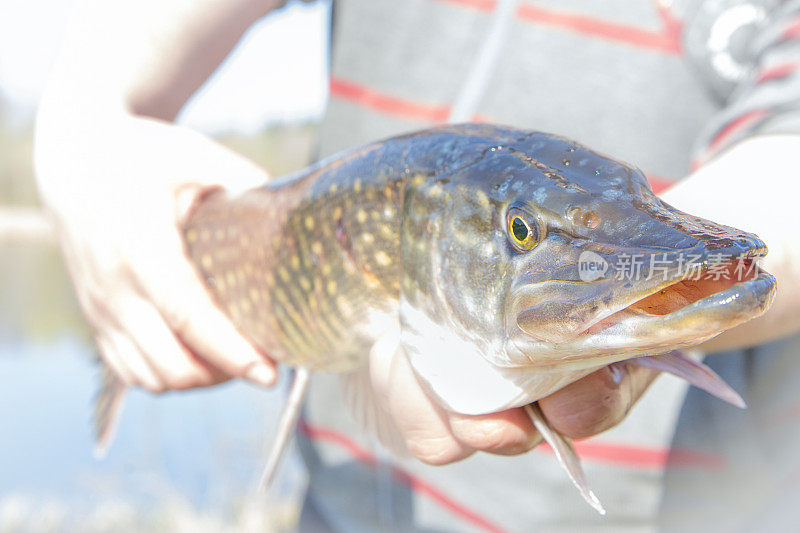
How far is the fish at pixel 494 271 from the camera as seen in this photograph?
0.97 ft

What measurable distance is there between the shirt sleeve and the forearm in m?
0.02

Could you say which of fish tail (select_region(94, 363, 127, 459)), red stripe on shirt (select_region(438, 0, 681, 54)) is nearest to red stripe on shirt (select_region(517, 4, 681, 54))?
red stripe on shirt (select_region(438, 0, 681, 54))

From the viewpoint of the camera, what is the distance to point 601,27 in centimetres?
82

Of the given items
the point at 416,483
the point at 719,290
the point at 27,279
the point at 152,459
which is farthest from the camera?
the point at 27,279

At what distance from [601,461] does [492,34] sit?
57cm

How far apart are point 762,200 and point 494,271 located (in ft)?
0.82

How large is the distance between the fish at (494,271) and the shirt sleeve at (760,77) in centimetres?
26

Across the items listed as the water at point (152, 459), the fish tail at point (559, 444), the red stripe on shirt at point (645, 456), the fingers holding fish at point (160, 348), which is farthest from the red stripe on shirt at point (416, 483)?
the fish tail at point (559, 444)

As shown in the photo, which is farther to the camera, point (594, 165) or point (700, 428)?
point (700, 428)

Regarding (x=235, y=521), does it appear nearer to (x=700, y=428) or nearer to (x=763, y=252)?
(x=700, y=428)

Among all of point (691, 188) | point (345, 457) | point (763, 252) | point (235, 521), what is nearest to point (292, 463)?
point (235, 521)

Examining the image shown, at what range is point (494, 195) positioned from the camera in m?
0.41

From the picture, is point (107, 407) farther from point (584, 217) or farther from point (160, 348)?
point (584, 217)

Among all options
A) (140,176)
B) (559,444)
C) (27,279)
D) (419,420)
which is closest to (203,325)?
(140,176)
